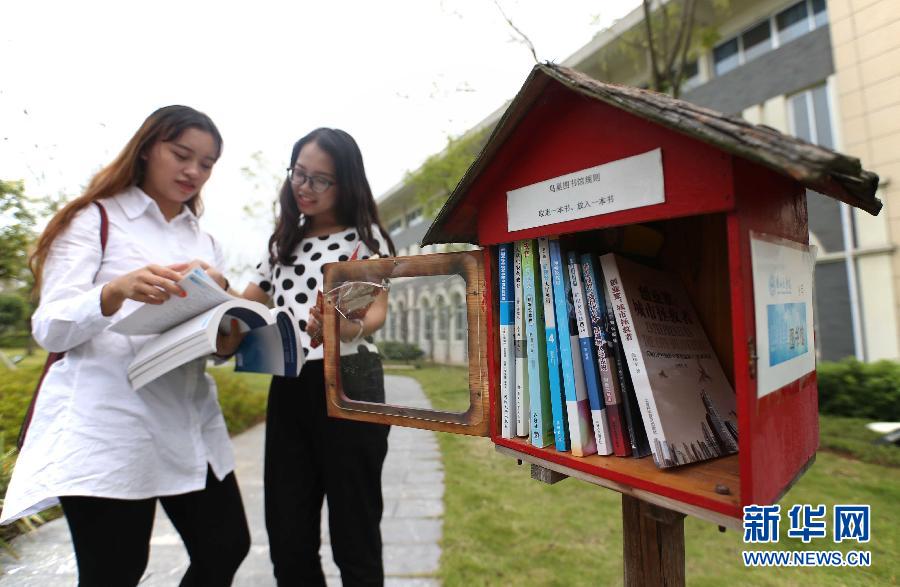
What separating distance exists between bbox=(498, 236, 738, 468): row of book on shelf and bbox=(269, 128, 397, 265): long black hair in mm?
684

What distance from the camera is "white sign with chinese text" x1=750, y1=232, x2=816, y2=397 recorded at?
2.78 ft

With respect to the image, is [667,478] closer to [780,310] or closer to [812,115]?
[780,310]

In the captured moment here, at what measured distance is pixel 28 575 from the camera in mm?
2619

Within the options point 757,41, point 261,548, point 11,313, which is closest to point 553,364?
point 261,548

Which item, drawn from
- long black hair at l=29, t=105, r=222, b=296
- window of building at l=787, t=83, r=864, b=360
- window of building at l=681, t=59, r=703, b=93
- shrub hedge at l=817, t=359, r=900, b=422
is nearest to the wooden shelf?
long black hair at l=29, t=105, r=222, b=296

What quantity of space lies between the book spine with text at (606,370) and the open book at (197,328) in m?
0.90

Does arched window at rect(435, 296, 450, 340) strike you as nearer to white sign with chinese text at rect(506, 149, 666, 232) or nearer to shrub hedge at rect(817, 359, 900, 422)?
white sign with chinese text at rect(506, 149, 666, 232)

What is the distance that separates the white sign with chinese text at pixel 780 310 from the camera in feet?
2.78

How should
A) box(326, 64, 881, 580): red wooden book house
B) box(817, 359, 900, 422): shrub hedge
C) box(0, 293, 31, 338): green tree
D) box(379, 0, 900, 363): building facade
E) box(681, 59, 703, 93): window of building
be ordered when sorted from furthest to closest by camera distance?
box(0, 293, 31, 338): green tree → box(681, 59, 703, 93): window of building → box(379, 0, 900, 363): building facade → box(817, 359, 900, 422): shrub hedge → box(326, 64, 881, 580): red wooden book house

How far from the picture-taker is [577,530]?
10.5 ft

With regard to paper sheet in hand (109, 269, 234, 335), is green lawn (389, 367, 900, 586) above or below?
→ below

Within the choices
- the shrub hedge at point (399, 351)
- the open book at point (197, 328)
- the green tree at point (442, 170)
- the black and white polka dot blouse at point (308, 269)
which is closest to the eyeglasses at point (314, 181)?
the black and white polka dot blouse at point (308, 269)

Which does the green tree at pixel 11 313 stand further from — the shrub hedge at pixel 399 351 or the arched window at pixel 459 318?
the arched window at pixel 459 318

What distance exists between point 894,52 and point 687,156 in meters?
8.31
